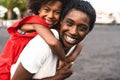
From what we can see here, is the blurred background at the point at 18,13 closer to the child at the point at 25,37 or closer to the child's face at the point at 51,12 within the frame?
the child's face at the point at 51,12

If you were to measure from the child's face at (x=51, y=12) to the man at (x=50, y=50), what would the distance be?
1.01 ft

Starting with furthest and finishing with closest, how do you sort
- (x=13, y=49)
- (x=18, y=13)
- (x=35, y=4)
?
(x=18, y=13) < (x=35, y=4) < (x=13, y=49)

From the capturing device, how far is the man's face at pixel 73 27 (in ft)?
10.2

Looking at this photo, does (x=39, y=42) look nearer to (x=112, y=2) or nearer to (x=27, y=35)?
(x=27, y=35)

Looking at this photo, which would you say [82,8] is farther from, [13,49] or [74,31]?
[13,49]

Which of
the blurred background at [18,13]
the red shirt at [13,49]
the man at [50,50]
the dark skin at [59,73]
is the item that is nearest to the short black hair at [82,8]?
the man at [50,50]

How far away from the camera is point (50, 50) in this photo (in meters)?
2.98

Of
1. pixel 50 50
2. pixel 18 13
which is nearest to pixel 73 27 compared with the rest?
pixel 50 50

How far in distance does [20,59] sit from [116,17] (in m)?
31.3

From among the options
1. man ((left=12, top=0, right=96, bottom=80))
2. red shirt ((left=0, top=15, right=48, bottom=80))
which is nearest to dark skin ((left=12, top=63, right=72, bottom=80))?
man ((left=12, top=0, right=96, bottom=80))

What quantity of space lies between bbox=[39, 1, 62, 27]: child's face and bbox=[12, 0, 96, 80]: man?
0.31 meters

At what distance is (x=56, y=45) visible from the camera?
10.1 ft

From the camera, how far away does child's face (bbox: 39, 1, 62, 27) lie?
11.5 feet

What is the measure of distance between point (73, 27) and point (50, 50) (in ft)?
0.82
